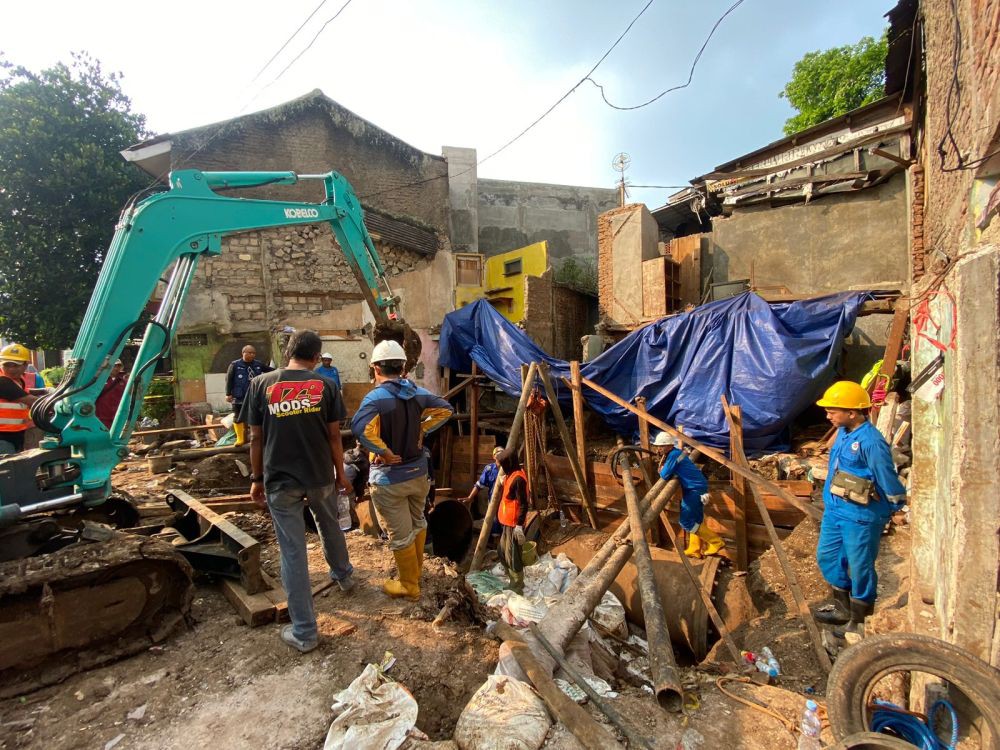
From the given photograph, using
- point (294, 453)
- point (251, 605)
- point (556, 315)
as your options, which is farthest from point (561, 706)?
point (556, 315)

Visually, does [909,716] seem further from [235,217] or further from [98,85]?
[98,85]

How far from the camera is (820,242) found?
9.36 m

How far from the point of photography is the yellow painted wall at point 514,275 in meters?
15.6

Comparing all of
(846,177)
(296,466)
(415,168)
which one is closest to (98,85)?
(415,168)

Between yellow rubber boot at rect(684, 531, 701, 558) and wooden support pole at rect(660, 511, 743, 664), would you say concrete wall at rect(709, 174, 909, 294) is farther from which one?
wooden support pole at rect(660, 511, 743, 664)

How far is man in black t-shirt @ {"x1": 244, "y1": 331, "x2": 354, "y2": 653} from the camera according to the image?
114 inches

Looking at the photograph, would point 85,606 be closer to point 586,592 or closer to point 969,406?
point 586,592

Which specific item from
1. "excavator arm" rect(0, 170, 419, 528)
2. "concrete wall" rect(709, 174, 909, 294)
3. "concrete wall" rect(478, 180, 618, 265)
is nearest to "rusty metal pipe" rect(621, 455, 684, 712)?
"excavator arm" rect(0, 170, 419, 528)

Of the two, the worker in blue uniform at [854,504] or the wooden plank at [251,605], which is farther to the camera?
the worker in blue uniform at [854,504]

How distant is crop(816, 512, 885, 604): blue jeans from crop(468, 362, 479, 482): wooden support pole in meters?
5.03

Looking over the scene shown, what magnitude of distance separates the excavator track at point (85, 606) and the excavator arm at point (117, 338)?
693 millimetres

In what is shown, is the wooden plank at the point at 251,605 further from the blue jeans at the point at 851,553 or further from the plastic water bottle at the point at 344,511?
the blue jeans at the point at 851,553

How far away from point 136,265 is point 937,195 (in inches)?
257

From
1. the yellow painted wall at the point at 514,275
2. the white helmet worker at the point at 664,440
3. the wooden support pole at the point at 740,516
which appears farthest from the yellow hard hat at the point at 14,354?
the yellow painted wall at the point at 514,275
